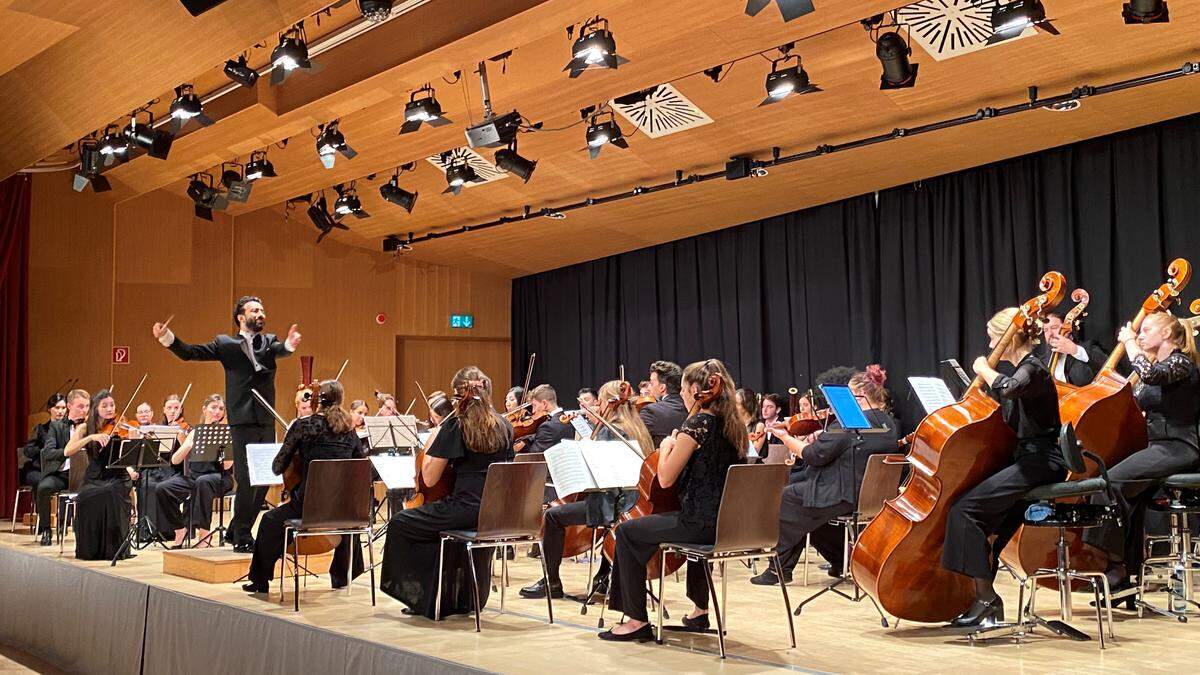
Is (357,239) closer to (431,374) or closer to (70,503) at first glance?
(431,374)

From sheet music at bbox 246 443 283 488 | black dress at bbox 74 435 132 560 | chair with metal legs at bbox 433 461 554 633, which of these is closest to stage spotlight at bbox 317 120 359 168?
black dress at bbox 74 435 132 560

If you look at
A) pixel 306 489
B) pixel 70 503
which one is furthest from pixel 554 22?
pixel 70 503

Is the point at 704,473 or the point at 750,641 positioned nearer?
the point at 704,473

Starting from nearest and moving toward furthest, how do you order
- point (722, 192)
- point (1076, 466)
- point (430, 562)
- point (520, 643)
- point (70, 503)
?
point (1076, 466) → point (520, 643) → point (430, 562) → point (70, 503) → point (722, 192)

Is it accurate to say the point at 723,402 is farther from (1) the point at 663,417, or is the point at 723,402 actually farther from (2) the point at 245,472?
(2) the point at 245,472

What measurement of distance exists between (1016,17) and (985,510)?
308 cm

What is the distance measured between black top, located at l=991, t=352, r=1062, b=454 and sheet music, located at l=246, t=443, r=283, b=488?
12.5 ft

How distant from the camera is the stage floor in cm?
407

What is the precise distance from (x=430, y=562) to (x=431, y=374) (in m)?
9.81

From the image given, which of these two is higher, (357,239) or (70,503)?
(357,239)

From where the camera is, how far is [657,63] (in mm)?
7730

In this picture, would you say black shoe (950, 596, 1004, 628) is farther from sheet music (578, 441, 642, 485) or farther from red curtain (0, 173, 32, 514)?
red curtain (0, 173, 32, 514)

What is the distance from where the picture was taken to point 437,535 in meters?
5.24

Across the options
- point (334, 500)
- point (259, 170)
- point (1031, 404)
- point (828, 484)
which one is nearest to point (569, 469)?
point (334, 500)
